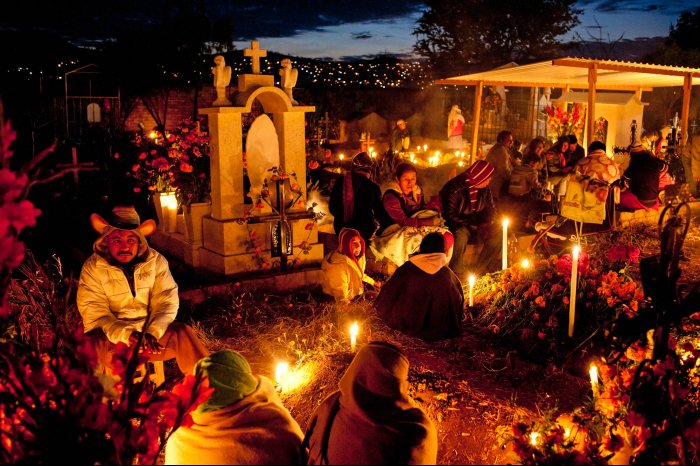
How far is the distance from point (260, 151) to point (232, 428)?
5.00m

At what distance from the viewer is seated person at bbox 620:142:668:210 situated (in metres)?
9.39

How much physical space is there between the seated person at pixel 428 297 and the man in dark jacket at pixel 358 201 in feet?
5.60

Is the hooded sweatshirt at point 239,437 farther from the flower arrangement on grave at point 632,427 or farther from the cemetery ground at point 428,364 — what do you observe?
the cemetery ground at point 428,364

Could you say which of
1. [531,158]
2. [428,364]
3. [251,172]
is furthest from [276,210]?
[531,158]

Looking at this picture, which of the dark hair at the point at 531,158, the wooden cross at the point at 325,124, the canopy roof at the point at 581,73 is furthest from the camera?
the wooden cross at the point at 325,124

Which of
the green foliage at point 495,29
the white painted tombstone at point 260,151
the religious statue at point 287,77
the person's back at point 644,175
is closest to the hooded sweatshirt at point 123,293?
the white painted tombstone at point 260,151

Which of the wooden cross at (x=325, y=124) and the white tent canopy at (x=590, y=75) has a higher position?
the white tent canopy at (x=590, y=75)

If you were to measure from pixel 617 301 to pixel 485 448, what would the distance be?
2153 mm

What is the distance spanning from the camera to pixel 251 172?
25.4 feet

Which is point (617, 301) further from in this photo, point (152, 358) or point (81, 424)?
point (81, 424)

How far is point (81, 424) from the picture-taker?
8.90ft

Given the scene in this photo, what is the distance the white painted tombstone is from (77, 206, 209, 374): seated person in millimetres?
2918

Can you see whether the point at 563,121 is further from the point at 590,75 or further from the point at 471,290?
the point at 471,290

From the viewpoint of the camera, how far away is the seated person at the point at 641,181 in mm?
9391
